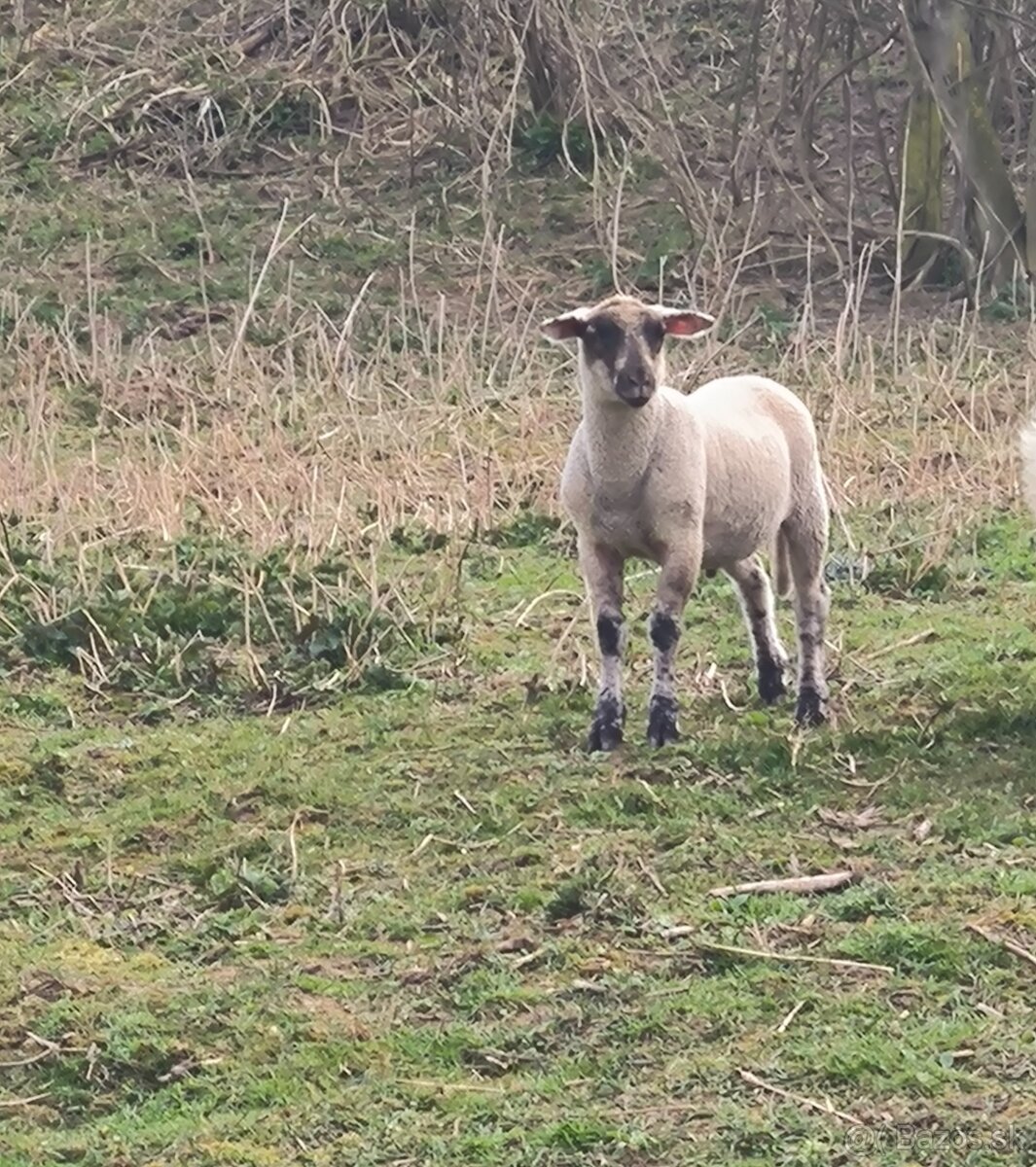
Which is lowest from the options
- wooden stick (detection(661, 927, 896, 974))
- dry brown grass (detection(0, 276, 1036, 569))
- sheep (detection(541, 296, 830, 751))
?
wooden stick (detection(661, 927, 896, 974))

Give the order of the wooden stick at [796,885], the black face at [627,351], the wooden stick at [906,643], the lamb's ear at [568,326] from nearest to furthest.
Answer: the wooden stick at [796,885] → the black face at [627,351] → the lamb's ear at [568,326] → the wooden stick at [906,643]

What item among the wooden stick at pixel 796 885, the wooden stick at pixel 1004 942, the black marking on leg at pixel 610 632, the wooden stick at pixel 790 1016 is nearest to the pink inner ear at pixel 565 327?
the black marking on leg at pixel 610 632

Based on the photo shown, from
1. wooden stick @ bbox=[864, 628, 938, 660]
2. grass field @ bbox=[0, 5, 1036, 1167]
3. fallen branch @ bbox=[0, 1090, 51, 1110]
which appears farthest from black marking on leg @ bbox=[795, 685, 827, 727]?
fallen branch @ bbox=[0, 1090, 51, 1110]

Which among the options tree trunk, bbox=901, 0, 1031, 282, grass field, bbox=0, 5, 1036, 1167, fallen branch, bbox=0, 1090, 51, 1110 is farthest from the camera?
tree trunk, bbox=901, 0, 1031, 282

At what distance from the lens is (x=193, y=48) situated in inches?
801

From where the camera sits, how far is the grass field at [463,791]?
17.3 ft

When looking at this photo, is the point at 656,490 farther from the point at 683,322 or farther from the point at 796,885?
the point at 796,885

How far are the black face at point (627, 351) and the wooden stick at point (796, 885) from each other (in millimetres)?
1865

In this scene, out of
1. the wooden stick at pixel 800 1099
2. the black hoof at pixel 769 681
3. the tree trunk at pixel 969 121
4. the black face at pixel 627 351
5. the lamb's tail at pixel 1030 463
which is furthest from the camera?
the tree trunk at pixel 969 121

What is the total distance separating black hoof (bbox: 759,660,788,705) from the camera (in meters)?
8.45

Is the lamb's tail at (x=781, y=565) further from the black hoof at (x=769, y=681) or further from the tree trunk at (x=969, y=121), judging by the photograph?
the tree trunk at (x=969, y=121)

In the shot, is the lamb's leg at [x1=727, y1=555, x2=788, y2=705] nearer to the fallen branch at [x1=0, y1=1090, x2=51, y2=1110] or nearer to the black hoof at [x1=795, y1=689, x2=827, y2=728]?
the black hoof at [x1=795, y1=689, x2=827, y2=728]

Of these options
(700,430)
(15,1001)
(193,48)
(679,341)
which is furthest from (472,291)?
(15,1001)

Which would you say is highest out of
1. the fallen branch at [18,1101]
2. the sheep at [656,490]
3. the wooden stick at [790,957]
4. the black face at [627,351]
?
the black face at [627,351]
